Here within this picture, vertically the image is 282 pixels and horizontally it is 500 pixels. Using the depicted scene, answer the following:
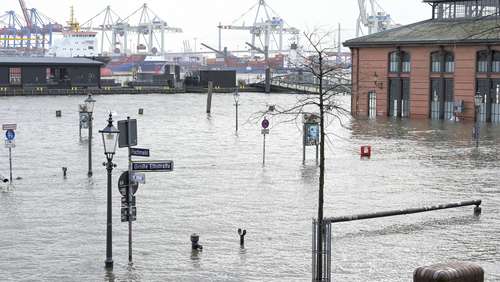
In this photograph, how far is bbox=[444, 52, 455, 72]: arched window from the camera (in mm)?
65000

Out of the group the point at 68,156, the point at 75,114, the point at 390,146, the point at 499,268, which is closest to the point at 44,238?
the point at 499,268

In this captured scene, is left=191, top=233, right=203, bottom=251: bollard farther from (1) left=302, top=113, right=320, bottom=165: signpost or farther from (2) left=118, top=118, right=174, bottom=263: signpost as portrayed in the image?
(1) left=302, top=113, right=320, bottom=165: signpost

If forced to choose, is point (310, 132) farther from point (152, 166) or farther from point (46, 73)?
point (46, 73)

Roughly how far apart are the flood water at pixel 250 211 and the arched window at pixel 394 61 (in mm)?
20344

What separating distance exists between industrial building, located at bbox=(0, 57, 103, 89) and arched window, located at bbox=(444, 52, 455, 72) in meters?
67.2

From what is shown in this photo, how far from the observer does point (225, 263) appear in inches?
761

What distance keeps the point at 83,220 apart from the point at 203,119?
4818 centimetres

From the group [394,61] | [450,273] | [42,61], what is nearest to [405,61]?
[394,61]

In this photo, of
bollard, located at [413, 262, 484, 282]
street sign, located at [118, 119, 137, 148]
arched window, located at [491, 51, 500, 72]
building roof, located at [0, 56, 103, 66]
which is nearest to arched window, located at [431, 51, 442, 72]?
arched window, located at [491, 51, 500, 72]

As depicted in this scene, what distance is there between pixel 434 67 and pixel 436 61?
504 millimetres

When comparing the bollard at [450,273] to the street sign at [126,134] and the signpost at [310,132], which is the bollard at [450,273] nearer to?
the street sign at [126,134]

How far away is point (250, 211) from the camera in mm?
25578

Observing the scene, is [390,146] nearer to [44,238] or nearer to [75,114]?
[44,238]

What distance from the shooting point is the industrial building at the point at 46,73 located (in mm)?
119375
